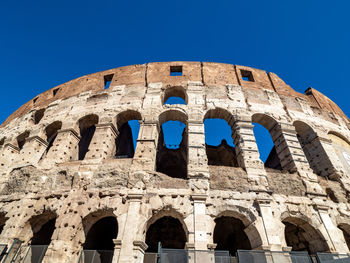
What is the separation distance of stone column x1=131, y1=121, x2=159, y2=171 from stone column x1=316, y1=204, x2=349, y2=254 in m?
5.32

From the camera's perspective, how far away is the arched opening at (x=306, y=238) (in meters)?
5.97

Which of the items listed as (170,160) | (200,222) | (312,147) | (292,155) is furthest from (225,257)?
(170,160)

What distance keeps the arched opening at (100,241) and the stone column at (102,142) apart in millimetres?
2429

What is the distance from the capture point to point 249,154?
286 inches

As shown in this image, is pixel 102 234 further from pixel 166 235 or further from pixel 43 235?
pixel 166 235

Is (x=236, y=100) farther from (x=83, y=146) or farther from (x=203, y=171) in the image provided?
(x=83, y=146)

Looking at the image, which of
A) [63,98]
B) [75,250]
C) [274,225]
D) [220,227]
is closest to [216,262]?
[274,225]

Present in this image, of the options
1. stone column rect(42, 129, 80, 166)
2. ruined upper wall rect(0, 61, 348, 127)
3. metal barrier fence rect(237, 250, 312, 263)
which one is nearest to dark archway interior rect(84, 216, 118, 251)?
stone column rect(42, 129, 80, 166)

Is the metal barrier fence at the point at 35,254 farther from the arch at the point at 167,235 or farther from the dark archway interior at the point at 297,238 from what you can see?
the dark archway interior at the point at 297,238

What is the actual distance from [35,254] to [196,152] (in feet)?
Result: 17.9

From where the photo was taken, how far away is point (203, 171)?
656 cm

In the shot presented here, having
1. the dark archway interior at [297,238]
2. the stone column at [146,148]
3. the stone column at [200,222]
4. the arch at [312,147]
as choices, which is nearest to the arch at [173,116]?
the stone column at [146,148]

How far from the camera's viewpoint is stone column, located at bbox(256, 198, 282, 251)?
17.6ft

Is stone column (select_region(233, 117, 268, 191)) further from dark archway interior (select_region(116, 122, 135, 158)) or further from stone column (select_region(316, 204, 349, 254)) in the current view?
dark archway interior (select_region(116, 122, 135, 158))
